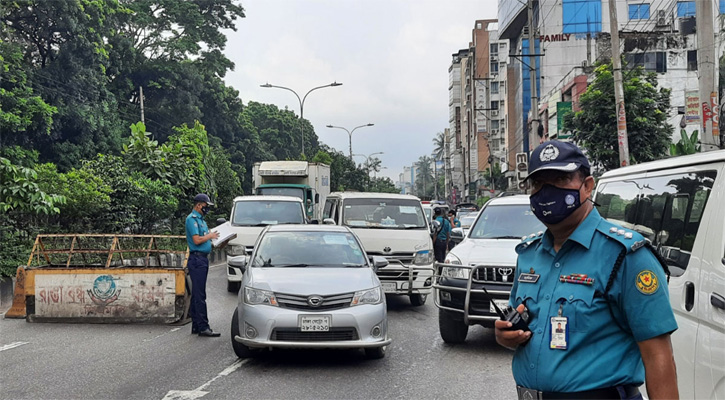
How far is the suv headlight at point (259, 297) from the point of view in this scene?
24.8ft

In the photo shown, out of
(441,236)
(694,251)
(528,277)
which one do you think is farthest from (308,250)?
(441,236)

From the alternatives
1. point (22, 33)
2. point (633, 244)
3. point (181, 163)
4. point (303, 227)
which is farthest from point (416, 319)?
point (22, 33)

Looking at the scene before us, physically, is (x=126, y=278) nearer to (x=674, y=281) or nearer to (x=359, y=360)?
(x=359, y=360)

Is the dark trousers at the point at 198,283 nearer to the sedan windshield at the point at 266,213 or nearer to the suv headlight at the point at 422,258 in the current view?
the suv headlight at the point at 422,258

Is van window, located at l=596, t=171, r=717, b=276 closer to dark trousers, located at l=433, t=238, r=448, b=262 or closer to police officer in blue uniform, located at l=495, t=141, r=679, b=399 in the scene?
police officer in blue uniform, located at l=495, t=141, r=679, b=399

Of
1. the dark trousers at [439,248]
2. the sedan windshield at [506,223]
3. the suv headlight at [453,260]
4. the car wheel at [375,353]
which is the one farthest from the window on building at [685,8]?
the car wheel at [375,353]

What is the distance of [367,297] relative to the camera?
7.75m

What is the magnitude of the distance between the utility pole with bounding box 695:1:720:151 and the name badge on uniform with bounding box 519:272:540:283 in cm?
1096

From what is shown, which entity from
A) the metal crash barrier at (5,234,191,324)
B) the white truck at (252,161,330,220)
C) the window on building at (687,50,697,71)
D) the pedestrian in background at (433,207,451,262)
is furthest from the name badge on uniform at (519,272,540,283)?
the window on building at (687,50,697,71)

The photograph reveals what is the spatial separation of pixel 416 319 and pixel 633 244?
901 centimetres

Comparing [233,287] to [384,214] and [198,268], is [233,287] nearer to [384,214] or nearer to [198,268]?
[384,214]

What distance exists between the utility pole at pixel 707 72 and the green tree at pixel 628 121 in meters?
8.35

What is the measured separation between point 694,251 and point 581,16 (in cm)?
5134

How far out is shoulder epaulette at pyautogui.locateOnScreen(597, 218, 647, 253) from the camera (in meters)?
2.46
